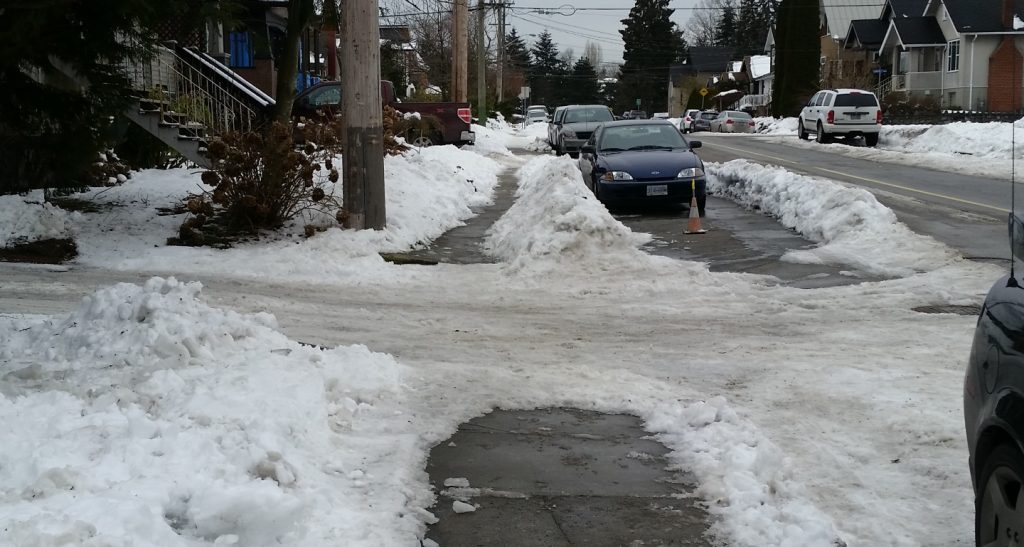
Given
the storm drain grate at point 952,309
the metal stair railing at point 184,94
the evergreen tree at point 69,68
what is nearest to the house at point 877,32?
the metal stair railing at point 184,94

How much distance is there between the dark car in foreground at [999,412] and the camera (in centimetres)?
336

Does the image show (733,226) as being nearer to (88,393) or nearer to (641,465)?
(641,465)

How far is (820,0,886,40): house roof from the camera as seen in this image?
85438mm

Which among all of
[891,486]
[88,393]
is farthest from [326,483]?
[891,486]

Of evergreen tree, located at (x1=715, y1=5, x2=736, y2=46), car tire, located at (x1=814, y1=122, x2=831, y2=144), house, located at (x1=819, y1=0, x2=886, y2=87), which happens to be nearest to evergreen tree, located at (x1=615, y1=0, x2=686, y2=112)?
evergreen tree, located at (x1=715, y1=5, x2=736, y2=46)

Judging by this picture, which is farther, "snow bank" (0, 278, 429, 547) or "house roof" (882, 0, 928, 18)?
"house roof" (882, 0, 928, 18)

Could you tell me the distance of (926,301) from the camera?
376 inches

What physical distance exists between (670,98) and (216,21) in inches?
4044

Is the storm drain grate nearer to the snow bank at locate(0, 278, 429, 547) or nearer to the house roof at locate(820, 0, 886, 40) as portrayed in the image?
the snow bank at locate(0, 278, 429, 547)

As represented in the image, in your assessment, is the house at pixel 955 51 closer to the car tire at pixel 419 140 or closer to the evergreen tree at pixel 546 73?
the car tire at pixel 419 140

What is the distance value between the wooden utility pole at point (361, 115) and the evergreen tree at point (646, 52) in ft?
330

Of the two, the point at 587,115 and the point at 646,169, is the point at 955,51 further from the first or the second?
the point at 646,169

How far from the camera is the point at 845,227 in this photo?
13.6 meters

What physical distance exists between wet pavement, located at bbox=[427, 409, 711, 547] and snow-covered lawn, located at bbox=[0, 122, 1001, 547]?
0.12 m
